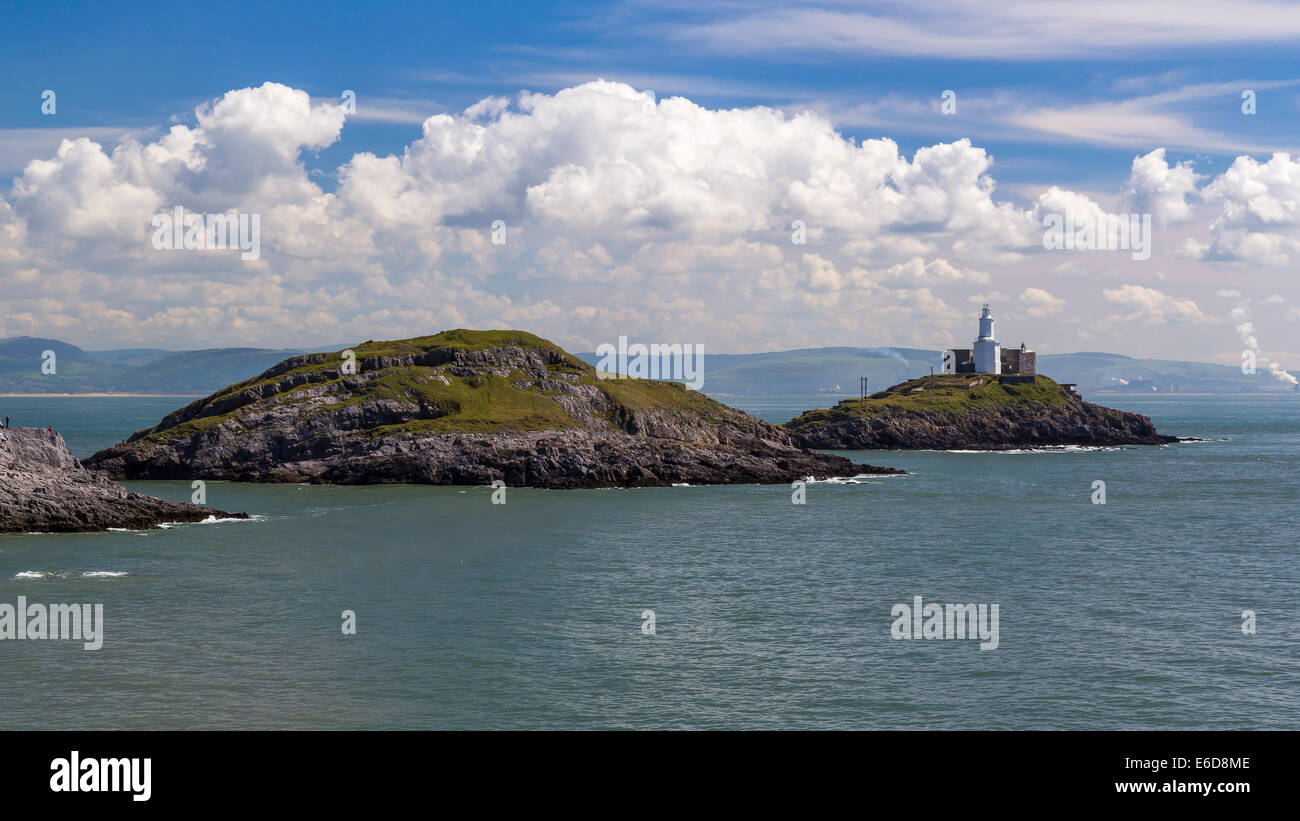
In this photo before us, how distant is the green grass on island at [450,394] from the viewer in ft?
438

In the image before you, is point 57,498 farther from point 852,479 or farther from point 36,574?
point 852,479

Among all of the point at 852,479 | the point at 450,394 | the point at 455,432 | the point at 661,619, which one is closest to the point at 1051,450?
the point at 852,479

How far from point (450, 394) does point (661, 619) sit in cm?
9780

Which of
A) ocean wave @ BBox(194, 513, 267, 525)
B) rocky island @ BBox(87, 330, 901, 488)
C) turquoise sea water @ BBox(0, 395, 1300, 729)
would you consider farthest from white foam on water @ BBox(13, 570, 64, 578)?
rocky island @ BBox(87, 330, 901, 488)

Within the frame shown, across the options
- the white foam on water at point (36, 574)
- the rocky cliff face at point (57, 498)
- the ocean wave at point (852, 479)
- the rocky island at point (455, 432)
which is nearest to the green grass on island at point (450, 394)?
the rocky island at point (455, 432)

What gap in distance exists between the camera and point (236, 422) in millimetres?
131375

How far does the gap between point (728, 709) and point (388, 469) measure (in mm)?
94125

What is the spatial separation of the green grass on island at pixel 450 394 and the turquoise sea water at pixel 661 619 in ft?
123

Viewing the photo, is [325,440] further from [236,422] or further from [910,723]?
[910,723]

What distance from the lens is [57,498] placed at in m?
78.0

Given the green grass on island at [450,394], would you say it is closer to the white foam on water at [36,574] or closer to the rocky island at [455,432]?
the rocky island at [455,432]

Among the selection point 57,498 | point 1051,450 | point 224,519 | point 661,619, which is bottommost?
point 661,619
